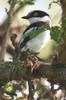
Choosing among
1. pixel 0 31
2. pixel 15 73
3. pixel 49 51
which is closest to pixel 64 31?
pixel 15 73

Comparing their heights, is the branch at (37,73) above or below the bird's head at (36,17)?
below

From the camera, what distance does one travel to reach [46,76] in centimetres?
177

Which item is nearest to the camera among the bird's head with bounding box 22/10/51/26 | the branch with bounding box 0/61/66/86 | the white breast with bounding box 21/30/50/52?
the branch with bounding box 0/61/66/86

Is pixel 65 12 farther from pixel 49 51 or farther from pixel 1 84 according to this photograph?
pixel 49 51

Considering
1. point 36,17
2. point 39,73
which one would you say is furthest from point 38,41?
point 39,73

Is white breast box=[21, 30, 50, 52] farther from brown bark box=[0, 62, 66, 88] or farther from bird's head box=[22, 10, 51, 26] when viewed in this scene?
brown bark box=[0, 62, 66, 88]

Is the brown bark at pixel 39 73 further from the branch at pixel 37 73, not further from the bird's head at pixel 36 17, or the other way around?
the bird's head at pixel 36 17

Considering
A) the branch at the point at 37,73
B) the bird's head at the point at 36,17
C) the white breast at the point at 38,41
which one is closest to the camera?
the branch at the point at 37,73

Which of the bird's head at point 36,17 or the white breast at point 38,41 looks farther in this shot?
the bird's head at point 36,17

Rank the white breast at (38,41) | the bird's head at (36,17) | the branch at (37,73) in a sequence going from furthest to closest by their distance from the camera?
the bird's head at (36,17) → the white breast at (38,41) → the branch at (37,73)

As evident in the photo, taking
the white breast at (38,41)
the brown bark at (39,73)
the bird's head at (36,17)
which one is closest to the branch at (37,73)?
the brown bark at (39,73)

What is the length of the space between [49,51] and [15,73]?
6.28ft

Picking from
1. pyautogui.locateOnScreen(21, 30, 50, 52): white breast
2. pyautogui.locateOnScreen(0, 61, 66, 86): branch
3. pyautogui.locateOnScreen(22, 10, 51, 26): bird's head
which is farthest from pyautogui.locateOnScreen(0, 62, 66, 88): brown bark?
pyautogui.locateOnScreen(22, 10, 51, 26): bird's head

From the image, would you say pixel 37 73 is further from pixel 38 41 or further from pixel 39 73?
pixel 38 41
